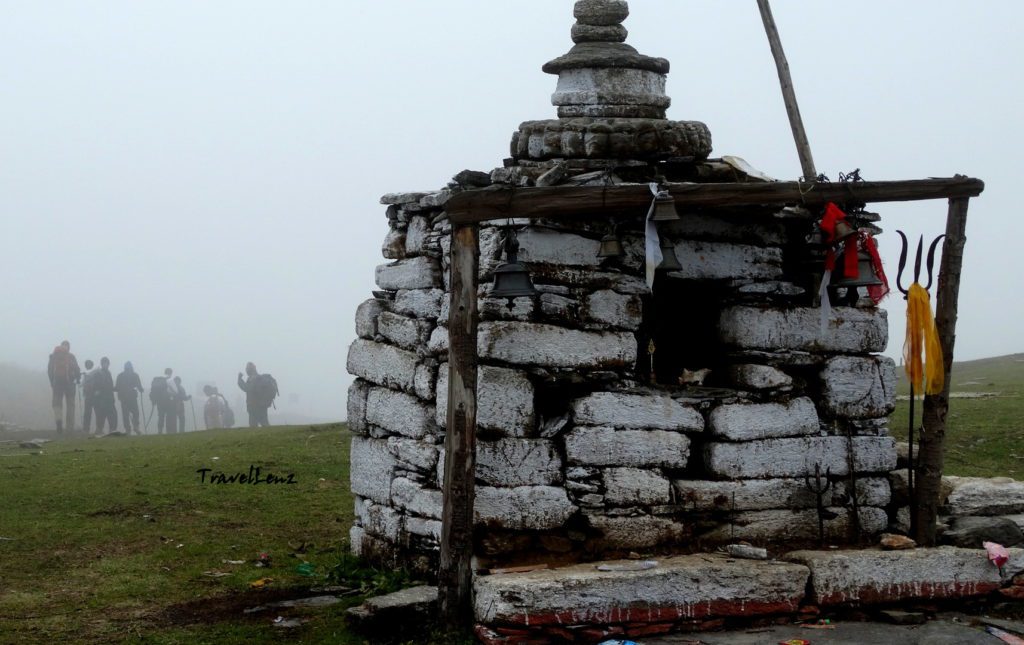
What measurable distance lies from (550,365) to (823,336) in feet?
7.16

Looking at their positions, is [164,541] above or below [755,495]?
Result: below

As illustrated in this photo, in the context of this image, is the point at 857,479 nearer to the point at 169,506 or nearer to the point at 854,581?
the point at 854,581

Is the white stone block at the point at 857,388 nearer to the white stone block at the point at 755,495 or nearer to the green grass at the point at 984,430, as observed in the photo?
the white stone block at the point at 755,495

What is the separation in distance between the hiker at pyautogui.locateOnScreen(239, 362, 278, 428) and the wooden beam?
65.1 feet

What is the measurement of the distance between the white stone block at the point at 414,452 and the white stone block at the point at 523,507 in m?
0.77

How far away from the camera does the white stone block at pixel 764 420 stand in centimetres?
855

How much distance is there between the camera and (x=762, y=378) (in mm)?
8703

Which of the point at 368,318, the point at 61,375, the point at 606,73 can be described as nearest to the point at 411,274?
the point at 368,318

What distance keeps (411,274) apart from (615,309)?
5.67ft

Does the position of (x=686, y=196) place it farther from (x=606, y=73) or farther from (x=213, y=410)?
(x=213, y=410)

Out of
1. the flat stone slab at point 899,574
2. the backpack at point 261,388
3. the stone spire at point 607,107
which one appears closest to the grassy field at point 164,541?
the flat stone slab at point 899,574

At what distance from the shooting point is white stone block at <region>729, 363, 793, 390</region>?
8.70 meters

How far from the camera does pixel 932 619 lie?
7.89 m

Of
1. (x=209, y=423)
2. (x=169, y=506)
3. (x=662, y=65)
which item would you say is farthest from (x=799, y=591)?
(x=209, y=423)
